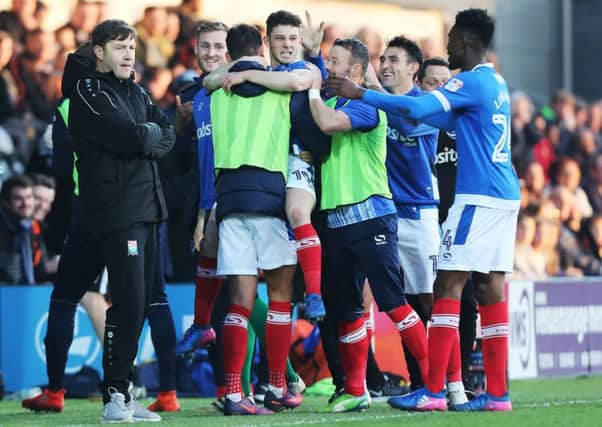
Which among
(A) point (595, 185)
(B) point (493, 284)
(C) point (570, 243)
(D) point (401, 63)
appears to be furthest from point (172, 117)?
(A) point (595, 185)

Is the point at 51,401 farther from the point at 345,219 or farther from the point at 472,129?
the point at 472,129

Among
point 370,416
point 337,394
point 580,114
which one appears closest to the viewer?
point 370,416

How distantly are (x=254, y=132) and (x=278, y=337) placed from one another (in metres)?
1.23

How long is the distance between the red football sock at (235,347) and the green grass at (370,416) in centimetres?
23

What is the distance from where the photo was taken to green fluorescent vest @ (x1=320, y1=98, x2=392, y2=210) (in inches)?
348

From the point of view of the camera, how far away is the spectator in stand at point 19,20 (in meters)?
14.3

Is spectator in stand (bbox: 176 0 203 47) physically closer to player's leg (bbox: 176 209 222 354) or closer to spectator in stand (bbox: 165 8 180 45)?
spectator in stand (bbox: 165 8 180 45)

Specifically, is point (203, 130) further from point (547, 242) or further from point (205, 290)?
point (547, 242)

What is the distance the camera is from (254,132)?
8555 millimetres

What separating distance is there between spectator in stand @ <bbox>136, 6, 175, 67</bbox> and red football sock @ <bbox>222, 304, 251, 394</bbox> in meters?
6.87

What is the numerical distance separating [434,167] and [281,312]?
6.19 feet

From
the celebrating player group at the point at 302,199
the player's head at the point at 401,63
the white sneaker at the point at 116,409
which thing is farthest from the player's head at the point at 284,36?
the white sneaker at the point at 116,409

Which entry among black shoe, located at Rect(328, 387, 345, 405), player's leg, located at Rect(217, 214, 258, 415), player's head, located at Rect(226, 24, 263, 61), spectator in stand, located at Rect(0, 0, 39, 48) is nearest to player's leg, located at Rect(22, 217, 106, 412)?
player's leg, located at Rect(217, 214, 258, 415)

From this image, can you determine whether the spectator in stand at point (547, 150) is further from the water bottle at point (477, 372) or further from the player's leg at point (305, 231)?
the player's leg at point (305, 231)
